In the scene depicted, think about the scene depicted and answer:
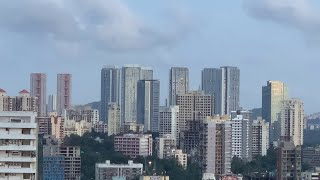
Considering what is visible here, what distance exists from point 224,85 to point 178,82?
3.17 meters

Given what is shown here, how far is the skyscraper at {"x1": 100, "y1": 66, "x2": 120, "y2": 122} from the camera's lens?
77812 mm

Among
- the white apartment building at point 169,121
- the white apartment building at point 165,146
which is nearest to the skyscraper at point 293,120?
the white apartment building at point 169,121

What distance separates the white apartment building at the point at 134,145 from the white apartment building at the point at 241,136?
320 centimetres

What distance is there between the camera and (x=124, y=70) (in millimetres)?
79750

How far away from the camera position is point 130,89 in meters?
77.8

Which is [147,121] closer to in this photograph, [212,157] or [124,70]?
[124,70]

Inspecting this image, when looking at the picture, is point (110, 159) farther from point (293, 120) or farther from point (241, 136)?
point (293, 120)

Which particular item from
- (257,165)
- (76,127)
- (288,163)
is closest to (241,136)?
(257,165)

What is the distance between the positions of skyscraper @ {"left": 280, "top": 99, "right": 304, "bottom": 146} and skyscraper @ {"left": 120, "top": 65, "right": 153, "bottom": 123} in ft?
29.5

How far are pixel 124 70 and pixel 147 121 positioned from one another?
8802mm

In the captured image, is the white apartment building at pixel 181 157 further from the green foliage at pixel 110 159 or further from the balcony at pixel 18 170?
the balcony at pixel 18 170

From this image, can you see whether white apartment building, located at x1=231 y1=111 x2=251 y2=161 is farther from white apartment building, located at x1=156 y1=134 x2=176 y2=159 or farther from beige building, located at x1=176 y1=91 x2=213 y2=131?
beige building, located at x1=176 y1=91 x2=213 y2=131

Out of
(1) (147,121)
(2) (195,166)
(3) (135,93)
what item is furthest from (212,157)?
(3) (135,93)

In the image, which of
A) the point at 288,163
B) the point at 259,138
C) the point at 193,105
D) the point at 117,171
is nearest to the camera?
the point at 288,163
